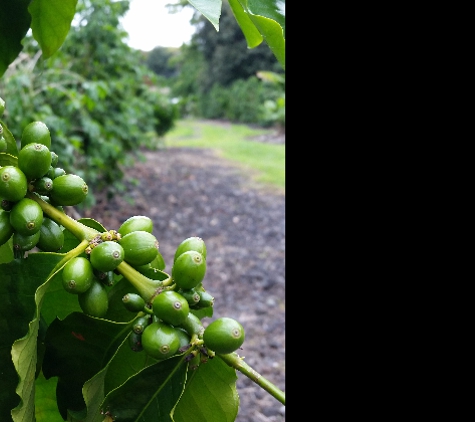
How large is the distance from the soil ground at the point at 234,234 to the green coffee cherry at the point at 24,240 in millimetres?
3243

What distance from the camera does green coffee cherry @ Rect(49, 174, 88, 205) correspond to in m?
0.64

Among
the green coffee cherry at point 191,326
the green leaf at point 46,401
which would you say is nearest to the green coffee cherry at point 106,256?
the green coffee cherry at point 191,326

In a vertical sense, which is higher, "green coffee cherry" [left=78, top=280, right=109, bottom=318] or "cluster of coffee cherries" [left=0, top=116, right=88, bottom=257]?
"cluster of coffee cherries" [left=0, top=116, right=88, bottom=257]

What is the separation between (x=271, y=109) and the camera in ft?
51.9

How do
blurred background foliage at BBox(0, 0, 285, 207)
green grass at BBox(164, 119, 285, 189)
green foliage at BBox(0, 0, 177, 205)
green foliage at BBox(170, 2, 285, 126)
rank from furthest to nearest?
green foliage at BBox(170, 2, 285, 126) → green grass at BBox(164, 119, 285, 189) → green foliage at BBox(0, 0, 177, 205) → blurred background foliage at BBox(0, 0, 285, 207)

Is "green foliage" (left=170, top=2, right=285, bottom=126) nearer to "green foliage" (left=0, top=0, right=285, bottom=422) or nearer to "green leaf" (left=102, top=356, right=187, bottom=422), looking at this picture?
"green foliage" (left=0, top=0, right=285, bottom=422)

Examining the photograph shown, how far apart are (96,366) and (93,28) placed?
5.76 m

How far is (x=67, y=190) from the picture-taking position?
64 centimetres

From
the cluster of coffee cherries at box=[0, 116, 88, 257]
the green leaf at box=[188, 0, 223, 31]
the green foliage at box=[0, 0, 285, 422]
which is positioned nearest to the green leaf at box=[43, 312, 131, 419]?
the green foliage at box=[0, 0, 285, 422]

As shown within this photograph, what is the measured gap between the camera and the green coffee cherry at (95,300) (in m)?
0.60

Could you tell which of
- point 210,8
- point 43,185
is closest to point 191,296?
point 43,185

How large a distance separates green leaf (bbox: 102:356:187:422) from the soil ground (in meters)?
3.19
